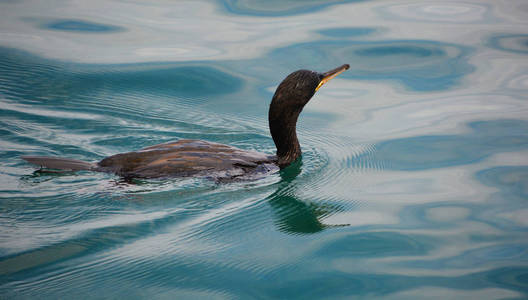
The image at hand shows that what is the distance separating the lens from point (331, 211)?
202 inches

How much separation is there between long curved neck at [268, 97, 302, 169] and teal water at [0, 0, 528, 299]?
23 centimetres

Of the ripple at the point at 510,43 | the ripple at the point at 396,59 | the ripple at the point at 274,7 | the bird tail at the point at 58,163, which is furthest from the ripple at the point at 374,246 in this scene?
Answer: the ripple at the point at 274,7

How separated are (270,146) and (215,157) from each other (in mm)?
1334

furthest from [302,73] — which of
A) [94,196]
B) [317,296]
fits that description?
[317,296]

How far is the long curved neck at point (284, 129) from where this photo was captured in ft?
20.5

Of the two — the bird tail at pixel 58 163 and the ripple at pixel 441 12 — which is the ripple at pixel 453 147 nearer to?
the bird tail at pixel 58 163

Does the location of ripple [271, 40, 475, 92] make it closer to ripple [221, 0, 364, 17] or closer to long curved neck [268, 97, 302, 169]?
ripple [221, 0, 364, 17]

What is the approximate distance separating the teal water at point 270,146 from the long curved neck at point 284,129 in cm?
23

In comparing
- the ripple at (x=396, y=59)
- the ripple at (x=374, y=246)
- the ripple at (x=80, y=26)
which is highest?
the ripple at (x=80, y=26)

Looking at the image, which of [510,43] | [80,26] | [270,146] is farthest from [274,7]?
[270,146]

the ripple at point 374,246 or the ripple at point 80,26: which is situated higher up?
the ripple at point 80,26

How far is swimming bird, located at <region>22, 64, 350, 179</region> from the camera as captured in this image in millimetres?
5688

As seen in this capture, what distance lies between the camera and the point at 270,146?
279 inches

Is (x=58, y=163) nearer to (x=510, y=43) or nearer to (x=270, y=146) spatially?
(x=270, y=146)
